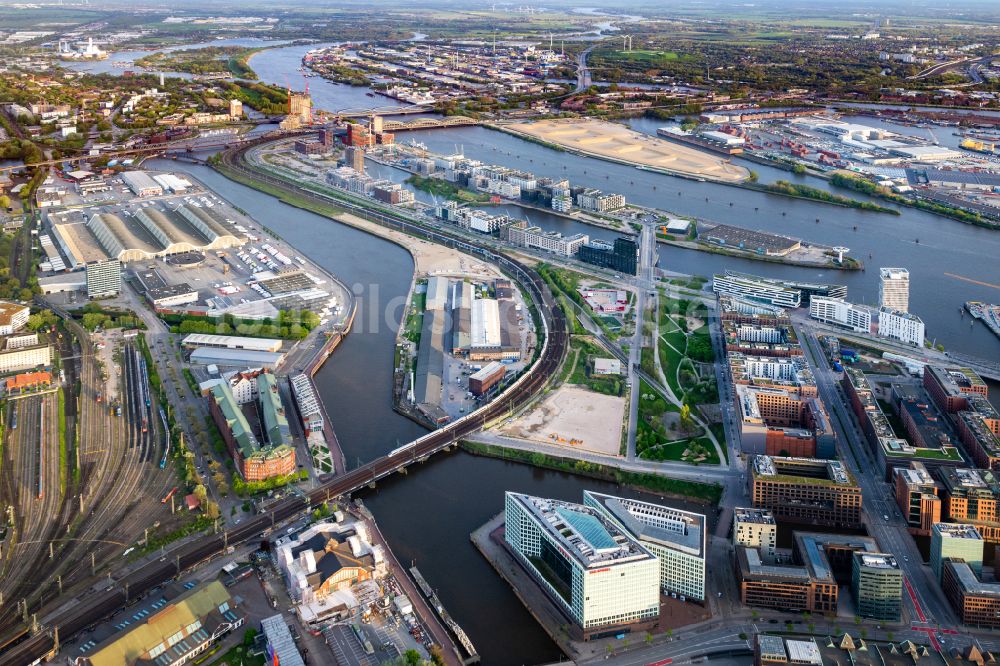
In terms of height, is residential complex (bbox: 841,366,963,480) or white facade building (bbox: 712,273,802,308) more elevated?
white facade building (bbox: 712,273,802,308)

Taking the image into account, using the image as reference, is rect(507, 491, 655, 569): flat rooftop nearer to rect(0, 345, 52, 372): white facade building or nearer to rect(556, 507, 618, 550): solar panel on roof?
rect(556, 507, 618, 550): solar panel on roof

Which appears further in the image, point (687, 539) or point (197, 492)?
point (197, 492)

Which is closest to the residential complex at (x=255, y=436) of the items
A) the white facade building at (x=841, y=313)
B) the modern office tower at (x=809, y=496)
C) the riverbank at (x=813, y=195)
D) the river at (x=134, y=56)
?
the modern office tower at (x=809, y=496)

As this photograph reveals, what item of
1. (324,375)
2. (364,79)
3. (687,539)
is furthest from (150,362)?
(364,79)

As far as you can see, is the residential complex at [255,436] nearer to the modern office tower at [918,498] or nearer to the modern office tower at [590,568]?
the modern office tower at [590,568]

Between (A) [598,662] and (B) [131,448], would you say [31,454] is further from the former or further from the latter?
(A) [598,662]

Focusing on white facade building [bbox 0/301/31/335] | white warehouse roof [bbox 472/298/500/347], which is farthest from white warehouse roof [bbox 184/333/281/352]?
white warehouse roof [bbox 472/298/500/347]

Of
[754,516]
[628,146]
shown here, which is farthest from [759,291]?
[628,146]
